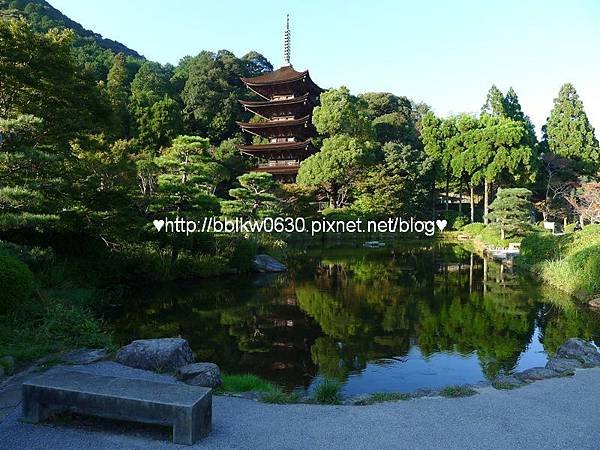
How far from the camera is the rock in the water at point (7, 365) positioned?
4.86m

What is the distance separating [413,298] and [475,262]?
7.65 meters

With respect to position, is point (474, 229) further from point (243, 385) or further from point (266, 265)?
point (243, 385)

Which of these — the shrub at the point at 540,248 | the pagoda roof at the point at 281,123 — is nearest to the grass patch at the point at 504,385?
the shrub at the point at 540,248

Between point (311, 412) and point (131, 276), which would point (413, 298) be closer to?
point (131, 276)

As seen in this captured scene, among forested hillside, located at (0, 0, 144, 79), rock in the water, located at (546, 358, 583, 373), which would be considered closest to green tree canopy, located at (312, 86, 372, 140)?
forested hillside, located at (0, 0, 144, 79)

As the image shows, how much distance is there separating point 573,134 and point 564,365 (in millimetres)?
29103

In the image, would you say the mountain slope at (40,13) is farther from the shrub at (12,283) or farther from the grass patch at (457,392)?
the grass patch at (457,392)

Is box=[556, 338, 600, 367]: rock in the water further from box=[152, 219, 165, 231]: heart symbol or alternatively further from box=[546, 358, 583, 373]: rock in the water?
box=[152, 219, 165, 231]: heart symbol

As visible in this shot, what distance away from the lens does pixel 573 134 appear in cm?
3006

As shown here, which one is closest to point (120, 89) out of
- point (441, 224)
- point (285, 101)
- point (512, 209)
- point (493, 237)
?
point (285, 101)

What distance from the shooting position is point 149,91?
112 feet

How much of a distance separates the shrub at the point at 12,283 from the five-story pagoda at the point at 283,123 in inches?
970

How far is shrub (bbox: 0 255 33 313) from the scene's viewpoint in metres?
5.78

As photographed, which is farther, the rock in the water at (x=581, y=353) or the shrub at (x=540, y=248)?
the shrub at (x=540, y=248)
